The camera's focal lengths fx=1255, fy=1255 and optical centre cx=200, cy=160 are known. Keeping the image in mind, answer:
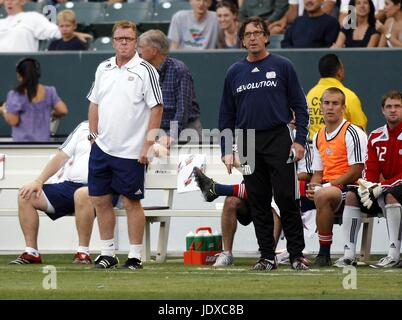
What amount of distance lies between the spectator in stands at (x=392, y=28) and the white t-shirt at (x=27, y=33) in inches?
153

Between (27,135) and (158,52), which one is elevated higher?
(158,52)

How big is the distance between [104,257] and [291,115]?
1.98m

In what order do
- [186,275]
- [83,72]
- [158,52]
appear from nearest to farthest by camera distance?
[186,275]
[158,52]
[83,72]

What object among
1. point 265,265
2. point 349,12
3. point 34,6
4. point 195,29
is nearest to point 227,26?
point 195,29

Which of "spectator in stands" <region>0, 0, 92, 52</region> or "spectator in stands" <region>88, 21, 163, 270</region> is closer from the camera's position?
"spectator in stands" <region>88, 21, 163, 270</region>

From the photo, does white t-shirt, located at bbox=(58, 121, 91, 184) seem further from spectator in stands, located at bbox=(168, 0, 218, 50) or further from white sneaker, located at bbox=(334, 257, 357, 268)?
spectator in stands, located at bbox=(168, 0, 218, 50)

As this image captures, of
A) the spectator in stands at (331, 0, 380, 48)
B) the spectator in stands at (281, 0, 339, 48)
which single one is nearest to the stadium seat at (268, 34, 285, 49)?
the spectator in stands at (281, 0, 339, 48)

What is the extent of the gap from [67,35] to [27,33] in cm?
48

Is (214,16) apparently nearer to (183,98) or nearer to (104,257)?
(183,98)

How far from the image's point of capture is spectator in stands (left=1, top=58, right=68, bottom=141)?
45.4ft

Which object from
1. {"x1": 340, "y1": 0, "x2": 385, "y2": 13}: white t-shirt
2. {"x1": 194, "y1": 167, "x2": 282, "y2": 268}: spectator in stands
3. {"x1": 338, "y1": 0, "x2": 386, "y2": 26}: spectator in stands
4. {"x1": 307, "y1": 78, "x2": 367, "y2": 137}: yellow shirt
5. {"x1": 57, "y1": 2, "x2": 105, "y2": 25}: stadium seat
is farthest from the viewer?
{"x1": 57, "y1": 2, "x2": 105, "y2": 25}: stadium seat

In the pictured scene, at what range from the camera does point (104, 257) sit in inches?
Result: 416

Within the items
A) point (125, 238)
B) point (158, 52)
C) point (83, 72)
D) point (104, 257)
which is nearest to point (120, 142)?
point (104, 257)

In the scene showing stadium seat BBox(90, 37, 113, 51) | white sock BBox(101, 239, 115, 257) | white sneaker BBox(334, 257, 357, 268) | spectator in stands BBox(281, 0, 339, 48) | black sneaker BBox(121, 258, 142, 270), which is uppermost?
spectator in stands BBox(281, 0, 339, 48)
